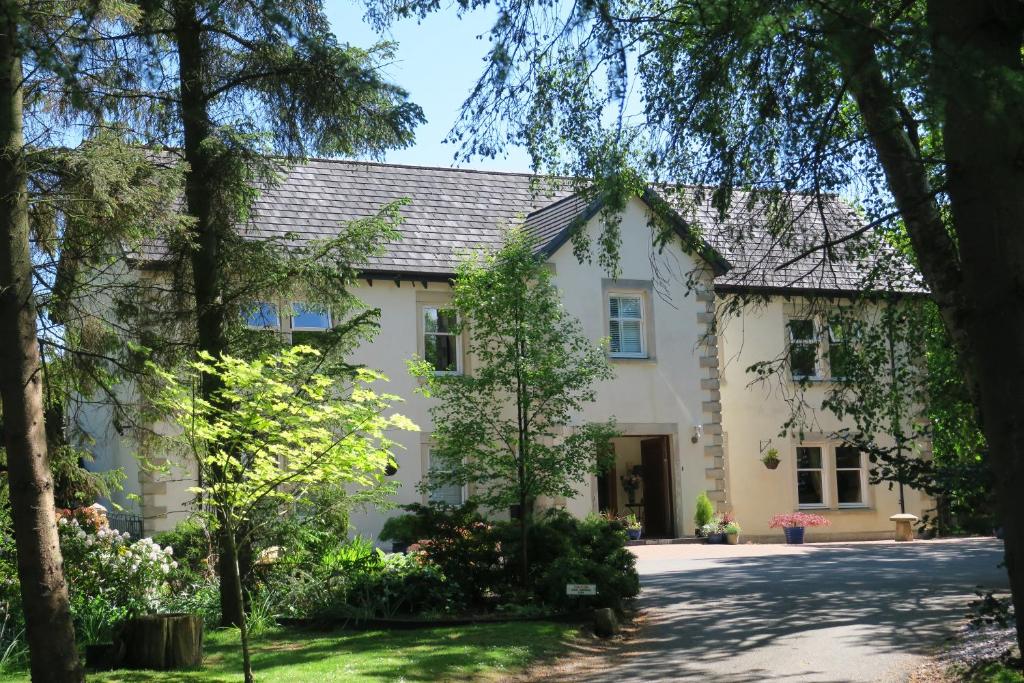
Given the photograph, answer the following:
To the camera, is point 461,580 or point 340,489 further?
point 461,580

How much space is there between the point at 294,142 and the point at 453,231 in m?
12.2

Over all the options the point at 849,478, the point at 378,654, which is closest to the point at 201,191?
the point at 378,654

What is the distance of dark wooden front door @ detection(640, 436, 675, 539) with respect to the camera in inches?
1025

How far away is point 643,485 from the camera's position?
27188 millimetres

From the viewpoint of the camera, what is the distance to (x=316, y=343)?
13.8m

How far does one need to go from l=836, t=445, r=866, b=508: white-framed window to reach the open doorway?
4.83m

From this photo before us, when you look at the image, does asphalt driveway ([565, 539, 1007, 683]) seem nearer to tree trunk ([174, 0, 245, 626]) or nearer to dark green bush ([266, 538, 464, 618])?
dark green bush ([266, 538, 464, 618])

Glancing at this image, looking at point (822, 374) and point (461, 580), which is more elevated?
point (822, 374)

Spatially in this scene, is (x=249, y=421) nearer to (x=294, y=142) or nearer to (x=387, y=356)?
(x=294, y=142)

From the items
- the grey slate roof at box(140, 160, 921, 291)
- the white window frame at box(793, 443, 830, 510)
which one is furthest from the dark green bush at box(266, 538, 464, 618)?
the white window frame at box(793, 443, 830, 510)

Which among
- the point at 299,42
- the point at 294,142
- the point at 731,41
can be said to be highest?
the point at 299,42

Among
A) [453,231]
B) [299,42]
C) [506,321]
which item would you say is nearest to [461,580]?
[506,321]

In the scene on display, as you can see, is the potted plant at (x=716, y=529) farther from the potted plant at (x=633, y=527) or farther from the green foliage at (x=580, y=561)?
the green foliage at (x=580, y=561)

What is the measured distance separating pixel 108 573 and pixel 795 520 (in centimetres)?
1684
